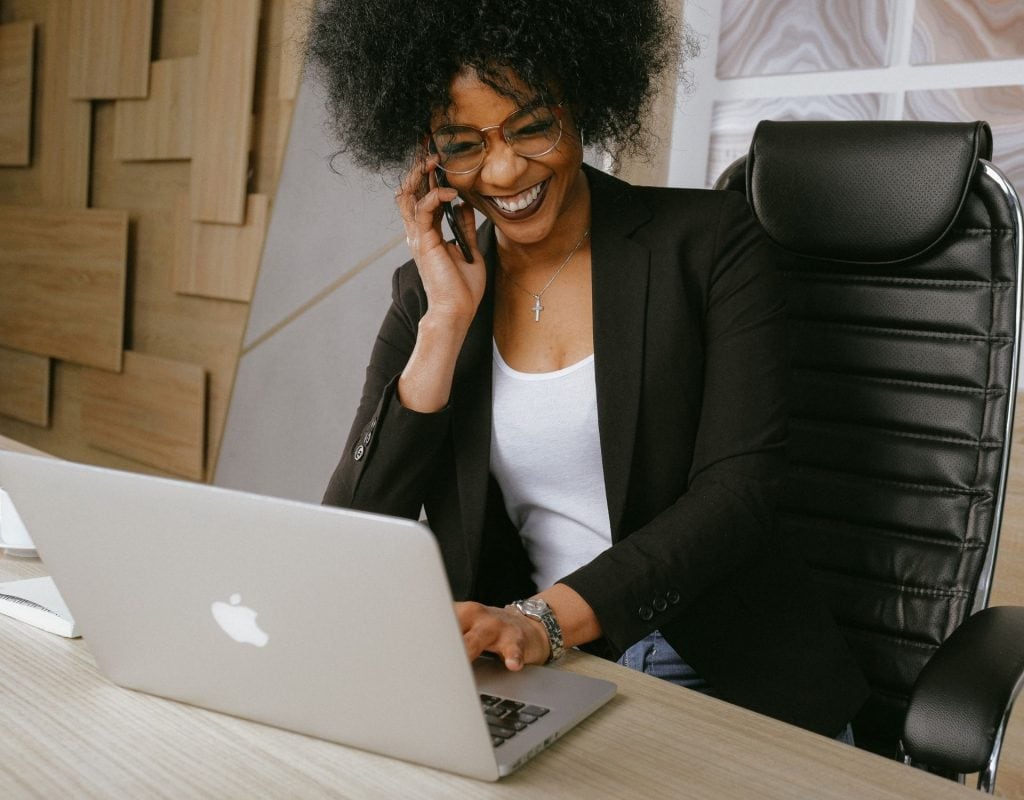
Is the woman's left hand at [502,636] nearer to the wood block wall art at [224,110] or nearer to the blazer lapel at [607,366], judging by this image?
the blazer lapel at [607,366]

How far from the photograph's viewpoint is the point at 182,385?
3412 mm

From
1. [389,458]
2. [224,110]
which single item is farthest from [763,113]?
[224,110]

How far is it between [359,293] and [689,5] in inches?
44.5

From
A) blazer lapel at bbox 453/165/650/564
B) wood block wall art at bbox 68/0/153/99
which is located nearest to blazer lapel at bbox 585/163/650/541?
blazer lapel at bbox 453/165/650/564

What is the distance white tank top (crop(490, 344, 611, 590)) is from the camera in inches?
52.8

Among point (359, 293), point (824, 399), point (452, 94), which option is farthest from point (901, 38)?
point (359, 293)

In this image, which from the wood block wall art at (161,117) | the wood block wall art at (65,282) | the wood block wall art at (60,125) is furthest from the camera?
the wood block wall art at (60,125)

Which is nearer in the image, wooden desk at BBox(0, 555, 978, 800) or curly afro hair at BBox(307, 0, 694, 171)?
wooden desk at BBox(0, 555, 978, 800)

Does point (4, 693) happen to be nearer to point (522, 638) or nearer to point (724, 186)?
point (522, 638)

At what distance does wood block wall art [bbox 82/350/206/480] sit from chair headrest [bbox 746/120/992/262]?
231 centimetres

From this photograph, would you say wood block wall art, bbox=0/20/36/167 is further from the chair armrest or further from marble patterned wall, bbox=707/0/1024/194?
the chair armrest

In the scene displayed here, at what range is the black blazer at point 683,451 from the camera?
49.1 inches

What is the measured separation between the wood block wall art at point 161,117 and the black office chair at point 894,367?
234 centimetres

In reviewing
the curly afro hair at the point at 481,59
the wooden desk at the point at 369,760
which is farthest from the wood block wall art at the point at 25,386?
the wooden desk at the point at 369,760
